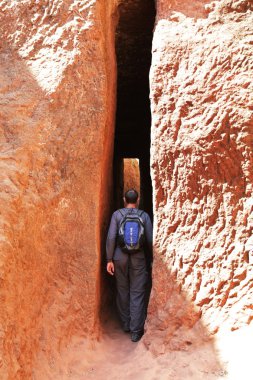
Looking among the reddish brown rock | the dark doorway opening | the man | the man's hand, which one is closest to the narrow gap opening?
the dark doorway opening

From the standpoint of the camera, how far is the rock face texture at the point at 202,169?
3.36m

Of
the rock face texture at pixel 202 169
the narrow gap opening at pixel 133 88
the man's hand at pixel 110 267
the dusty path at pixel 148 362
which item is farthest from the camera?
the narrow gap opening at pixel 133 88

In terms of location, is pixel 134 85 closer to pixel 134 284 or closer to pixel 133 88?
pixel 133 88

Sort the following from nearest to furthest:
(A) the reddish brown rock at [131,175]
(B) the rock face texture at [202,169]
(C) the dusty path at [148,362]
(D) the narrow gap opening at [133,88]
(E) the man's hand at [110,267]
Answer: (C) the dusty path at [148,362], (B) the rock face texture at [202,169], (E) the man's hand at [110,267], (D) the narrow gap opening at [133,88], (A) the reddish brown rock at [131,175]

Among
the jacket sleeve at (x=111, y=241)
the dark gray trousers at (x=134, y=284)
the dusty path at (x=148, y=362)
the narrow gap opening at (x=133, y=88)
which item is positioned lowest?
the dusty path at (x=148, y=362)

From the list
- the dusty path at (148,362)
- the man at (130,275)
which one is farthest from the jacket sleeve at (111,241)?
the dusty path at (148,362)

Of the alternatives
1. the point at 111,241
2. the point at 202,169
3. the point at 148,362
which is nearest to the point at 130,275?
the point at 111,241

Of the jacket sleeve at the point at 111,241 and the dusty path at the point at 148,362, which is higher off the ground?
the jacket sleeve at the point at 111,241

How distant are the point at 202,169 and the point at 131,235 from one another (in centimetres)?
90

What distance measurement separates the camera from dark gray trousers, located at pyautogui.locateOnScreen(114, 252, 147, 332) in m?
3.99

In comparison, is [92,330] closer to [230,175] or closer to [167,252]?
[167,252]

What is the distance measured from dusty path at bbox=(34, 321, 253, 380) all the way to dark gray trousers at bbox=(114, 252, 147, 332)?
0.66 feet

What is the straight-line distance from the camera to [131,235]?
3.96m

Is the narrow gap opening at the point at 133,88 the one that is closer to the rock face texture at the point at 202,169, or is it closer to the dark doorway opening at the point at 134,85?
the dark doorway opening at the point at 134,85
